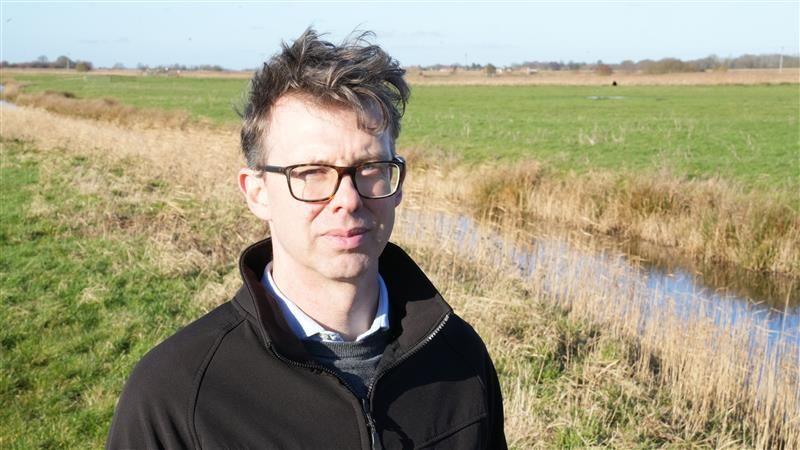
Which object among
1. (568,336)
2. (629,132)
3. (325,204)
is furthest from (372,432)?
(629,132)

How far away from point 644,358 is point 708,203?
695 cm

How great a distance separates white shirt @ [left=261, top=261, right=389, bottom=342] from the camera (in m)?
2.04

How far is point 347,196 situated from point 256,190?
1.14 feet

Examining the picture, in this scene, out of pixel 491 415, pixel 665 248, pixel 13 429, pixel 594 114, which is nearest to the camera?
pixel 491 415

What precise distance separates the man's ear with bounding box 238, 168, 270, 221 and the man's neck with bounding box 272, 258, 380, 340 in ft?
0.61

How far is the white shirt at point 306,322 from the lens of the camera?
2.04 m

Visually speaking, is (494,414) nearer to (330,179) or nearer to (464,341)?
(464,341)

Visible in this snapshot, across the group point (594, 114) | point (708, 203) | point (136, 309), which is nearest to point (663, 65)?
point (594, 114)

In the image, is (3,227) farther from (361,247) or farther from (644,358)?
(361,247)

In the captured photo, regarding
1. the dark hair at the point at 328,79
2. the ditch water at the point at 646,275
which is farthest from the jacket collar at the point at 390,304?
the ditch water at the point at 646,275

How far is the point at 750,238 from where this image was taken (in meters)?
12.6

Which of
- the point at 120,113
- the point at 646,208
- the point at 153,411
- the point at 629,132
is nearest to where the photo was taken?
the point at 153,411

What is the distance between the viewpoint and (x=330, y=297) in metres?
2.06

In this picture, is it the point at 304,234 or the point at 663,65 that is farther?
the point at 663,65
